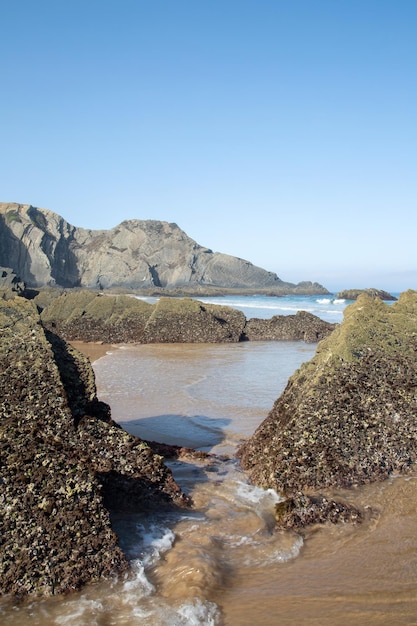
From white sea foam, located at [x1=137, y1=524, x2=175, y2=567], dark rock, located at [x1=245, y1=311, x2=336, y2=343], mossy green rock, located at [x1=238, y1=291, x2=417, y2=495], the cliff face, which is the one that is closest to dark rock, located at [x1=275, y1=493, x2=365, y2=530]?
mossy green rock, located at [x1=238, y1=291, x2=417, y2=495]

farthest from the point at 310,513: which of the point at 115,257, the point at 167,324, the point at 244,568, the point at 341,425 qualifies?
the point at 115,257

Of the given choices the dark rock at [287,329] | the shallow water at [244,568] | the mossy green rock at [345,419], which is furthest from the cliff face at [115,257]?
the shallow water at [244,568]

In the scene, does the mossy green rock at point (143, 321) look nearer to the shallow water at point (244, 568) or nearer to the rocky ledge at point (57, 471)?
the shallow water at point (244, 568)

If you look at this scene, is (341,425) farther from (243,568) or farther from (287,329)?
(287,329)

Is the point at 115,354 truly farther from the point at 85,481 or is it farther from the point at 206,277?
the point at 206,277

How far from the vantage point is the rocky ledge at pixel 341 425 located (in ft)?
18.6

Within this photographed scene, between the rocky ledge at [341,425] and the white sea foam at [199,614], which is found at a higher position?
the rocky ledge at [341,425]

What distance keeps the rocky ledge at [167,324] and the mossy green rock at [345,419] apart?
14063mm

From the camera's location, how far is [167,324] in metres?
21.8

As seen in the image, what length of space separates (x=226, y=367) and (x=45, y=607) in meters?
11.4

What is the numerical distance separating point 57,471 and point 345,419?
3.30 m

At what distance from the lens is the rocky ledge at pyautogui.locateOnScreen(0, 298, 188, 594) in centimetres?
382

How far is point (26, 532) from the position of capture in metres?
3.90

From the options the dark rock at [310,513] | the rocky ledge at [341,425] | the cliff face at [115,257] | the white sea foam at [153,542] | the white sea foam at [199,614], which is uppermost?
the cliff face at [115,257]
